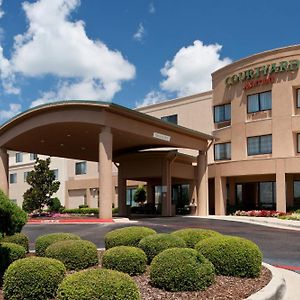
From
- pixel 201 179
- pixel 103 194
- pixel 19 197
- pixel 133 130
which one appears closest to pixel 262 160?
pixel 201 179

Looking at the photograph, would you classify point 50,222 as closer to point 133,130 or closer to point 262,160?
point 133,130

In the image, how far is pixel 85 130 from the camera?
28.2 meters

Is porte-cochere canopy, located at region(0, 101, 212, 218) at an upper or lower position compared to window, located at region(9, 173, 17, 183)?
upper

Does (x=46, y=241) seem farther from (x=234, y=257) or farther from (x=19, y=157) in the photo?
(x=19, y=157)

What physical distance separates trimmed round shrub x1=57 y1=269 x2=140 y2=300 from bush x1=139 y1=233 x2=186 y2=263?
3.21 meters

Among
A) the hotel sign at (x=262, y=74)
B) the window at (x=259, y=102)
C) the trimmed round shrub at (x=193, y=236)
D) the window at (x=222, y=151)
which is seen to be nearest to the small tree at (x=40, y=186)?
the window at (x=222, y=151)

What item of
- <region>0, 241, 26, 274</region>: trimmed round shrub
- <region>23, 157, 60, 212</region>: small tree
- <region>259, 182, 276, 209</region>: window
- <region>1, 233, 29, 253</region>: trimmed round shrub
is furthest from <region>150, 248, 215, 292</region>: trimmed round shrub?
<region>23, 157, 60, 212</region>: small tree

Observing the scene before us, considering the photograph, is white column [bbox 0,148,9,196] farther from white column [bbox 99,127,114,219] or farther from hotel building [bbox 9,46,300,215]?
hotel building [bbox 9,46,300,215]

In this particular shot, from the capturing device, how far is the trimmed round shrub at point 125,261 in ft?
26.2

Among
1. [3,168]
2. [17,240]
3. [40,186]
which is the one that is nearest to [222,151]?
[40,186]

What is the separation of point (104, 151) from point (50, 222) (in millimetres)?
5880

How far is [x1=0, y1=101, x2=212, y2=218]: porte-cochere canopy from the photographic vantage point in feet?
84.8

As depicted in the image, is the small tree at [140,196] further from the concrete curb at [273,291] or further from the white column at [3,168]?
the concrete curb at [273,291]

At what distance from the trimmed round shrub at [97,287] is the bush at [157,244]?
321cm
